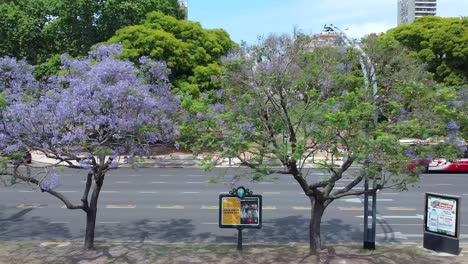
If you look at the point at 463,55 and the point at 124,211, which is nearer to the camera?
the point at 124,211

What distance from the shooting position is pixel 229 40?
40.7m

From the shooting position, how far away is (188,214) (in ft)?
59.3

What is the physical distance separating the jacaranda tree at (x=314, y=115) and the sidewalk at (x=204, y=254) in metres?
1.05

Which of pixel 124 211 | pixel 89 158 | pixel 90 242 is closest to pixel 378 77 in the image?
pixel 89 158

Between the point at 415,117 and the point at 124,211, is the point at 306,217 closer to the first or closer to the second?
the point at 124,211

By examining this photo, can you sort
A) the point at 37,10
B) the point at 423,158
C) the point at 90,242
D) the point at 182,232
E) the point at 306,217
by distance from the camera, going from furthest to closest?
the point at 37,10
the point at 306,217
the point at 182,232
the point at 90,242
the point at 423,158

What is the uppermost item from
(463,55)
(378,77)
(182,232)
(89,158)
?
(463,55)

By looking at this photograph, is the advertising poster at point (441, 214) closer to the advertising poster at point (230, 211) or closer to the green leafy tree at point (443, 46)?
the advertising poster at point (230, 211)

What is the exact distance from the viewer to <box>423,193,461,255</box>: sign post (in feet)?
40.4

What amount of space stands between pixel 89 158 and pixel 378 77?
6704mm

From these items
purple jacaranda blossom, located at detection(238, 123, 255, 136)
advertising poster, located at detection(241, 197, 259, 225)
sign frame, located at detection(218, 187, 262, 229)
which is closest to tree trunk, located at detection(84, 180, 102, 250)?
sign frame, located at detection(218, 187, 262, 229)

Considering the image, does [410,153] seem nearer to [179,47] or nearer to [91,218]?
[91,218]

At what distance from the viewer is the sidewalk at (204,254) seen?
1224cm

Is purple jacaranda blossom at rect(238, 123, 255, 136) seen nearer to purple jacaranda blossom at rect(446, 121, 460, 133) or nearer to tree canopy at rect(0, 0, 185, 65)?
purple jacaranda blossom at rect(446, 121, 460, 133)
